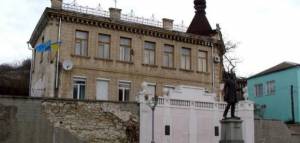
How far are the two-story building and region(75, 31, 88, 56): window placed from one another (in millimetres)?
19757

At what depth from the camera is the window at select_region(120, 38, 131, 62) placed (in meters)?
34.5

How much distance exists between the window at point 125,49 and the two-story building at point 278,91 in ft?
53.9

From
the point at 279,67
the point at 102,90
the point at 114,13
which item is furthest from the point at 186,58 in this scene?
the point at 279,67

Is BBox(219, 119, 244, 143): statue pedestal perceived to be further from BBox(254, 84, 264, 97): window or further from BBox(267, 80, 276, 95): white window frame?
BBox(254, 84, 264, 97): window

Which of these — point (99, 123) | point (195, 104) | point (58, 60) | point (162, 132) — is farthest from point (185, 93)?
point (58, 60)

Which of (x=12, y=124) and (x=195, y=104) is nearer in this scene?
(x=12, y=124)

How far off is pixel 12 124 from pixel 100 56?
988 cm

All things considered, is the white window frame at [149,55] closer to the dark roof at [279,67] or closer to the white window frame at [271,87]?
the dark roof at [279,67]

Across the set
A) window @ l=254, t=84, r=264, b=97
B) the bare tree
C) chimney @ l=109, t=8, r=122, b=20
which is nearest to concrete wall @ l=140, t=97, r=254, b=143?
chimney @ l=109, t=8, r=122, b=20

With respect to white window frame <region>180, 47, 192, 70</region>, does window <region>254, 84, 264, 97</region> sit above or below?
below

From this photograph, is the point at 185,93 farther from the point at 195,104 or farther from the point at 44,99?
the point at 44,99

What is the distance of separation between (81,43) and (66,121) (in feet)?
26.2

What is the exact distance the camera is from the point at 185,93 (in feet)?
101

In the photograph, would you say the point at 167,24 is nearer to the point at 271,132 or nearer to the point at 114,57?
the point at 114,57
